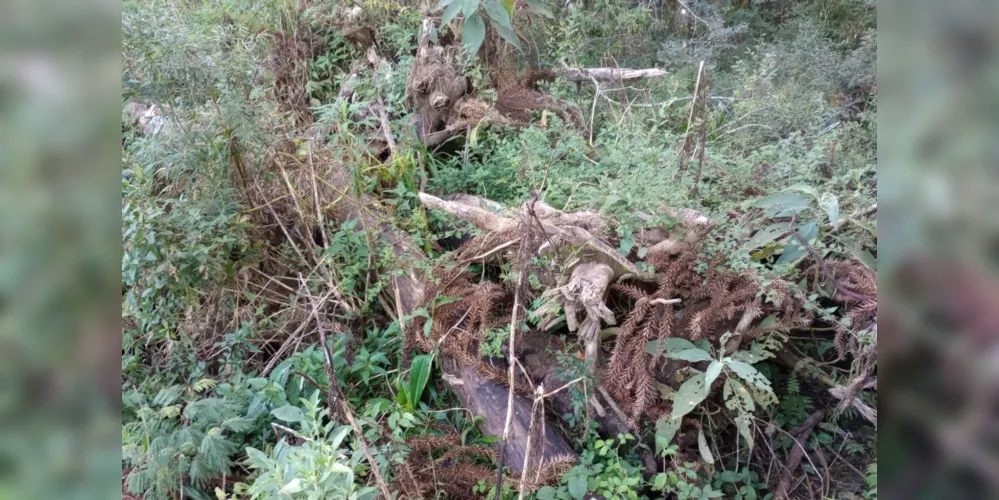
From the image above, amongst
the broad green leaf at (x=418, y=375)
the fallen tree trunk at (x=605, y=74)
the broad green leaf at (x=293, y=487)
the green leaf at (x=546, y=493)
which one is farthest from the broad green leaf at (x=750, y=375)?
the fallen tree trunk at (x=605, y=74)

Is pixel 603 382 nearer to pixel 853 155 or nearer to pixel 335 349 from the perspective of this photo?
pixel 335 349

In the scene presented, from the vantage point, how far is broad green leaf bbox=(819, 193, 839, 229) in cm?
159

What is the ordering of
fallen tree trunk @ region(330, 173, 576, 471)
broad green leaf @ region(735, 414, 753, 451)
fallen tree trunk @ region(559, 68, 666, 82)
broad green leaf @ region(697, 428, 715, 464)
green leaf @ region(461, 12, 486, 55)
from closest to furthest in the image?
broad green leaf @ region(735, 414, 753, 451) → broad green leaf @ region(697, 428, 715, 464) → fallen tree trunk @ region(330, 173, 576, 471) → green leaf @ region(461, 12, 486, 55) → fallen tree trunk @ region(559, 68, 666, 82)

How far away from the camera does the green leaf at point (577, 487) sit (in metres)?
1.57

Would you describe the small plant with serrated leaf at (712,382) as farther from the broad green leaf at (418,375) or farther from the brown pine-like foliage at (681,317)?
the broad green leaf at (418,375)

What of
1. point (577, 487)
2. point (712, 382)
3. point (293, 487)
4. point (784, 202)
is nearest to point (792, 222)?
point (784, 202)

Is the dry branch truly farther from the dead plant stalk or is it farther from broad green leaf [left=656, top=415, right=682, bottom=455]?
the dead plant stalk

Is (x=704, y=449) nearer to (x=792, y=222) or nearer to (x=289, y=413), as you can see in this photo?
(x=792, y=222)

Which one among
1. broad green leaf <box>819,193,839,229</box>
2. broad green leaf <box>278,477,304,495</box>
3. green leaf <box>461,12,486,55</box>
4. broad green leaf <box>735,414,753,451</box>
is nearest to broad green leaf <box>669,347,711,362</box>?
broad green leaf <box>735,414,753,451</box>

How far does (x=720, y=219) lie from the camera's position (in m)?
1.82

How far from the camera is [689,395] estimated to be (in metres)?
1.62

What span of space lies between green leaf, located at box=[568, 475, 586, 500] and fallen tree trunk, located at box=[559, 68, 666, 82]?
2.20 meters

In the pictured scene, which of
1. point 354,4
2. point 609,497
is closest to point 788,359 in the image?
point 609,497

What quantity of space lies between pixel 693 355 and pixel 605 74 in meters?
2.04
